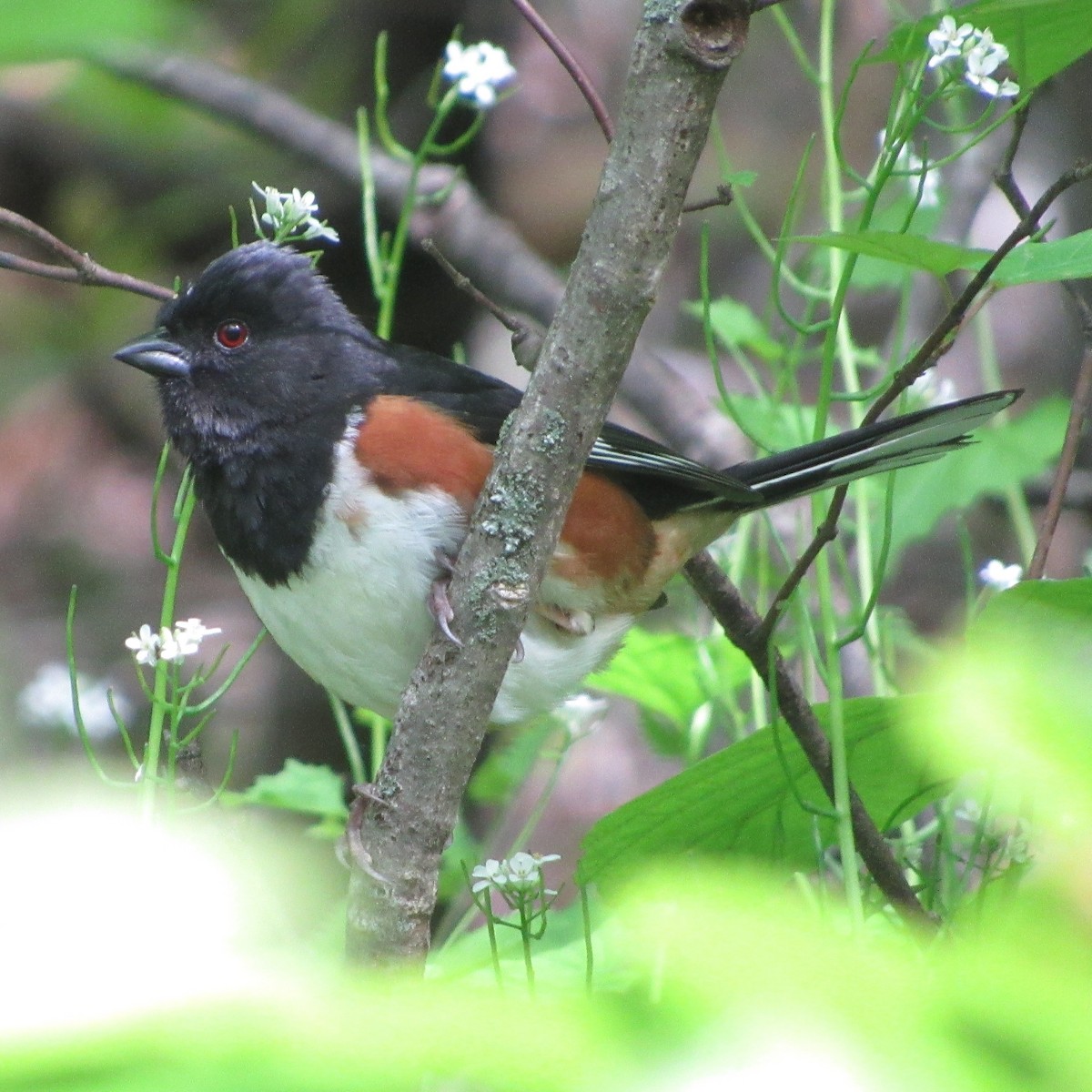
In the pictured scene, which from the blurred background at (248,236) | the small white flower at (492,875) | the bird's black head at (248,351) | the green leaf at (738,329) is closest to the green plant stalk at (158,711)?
the small white flower at (492,875)

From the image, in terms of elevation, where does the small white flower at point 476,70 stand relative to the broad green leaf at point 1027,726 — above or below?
above

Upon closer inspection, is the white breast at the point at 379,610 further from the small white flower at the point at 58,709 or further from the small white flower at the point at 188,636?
the small white flower at the point at 58,709

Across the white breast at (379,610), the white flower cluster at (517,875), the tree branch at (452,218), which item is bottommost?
the white flower cluster at (517,875)

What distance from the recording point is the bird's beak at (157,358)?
220 cm

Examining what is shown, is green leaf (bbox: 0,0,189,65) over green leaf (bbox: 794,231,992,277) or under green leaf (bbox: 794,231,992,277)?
under

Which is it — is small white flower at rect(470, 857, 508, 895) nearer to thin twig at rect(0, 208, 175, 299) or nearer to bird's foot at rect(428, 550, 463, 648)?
bird's foot at rect(428, 550, 463, 648)

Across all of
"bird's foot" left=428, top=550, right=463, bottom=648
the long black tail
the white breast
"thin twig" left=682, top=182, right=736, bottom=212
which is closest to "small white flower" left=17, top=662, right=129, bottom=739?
the white breast

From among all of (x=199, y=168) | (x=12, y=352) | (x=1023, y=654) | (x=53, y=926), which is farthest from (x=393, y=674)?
(x=12, y=352)

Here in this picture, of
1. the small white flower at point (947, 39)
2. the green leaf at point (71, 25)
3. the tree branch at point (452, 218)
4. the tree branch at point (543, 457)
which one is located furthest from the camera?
the tree branch at point (452, 218)

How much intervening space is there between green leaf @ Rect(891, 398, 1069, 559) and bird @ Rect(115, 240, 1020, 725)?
1.35 ft

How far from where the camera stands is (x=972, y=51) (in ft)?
4.72

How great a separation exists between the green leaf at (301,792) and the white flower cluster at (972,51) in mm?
1409

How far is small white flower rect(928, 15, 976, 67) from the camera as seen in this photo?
141cm

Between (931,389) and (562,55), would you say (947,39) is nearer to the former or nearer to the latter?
(562,55)
